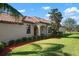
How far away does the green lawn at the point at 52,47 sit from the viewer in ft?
43.9

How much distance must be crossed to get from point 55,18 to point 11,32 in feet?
10.6

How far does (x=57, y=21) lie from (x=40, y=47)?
5.71 feet

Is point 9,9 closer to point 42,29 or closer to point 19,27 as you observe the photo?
point 42,29

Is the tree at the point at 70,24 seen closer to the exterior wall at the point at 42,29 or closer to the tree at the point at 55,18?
the tree at the point at 55,18

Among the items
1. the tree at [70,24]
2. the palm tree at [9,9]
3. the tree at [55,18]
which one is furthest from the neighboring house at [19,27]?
the palm tree at [9,9]

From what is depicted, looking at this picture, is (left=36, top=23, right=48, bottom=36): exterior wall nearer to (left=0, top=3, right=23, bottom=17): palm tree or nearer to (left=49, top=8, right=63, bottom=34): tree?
(left=49, top=8, right=63, bottom=34): tree

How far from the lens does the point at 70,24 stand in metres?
14.1

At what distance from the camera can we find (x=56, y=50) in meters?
13.6

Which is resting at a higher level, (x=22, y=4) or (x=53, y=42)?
(x=22, y=4)

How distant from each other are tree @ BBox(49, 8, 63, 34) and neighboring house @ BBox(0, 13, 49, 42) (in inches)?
15.3

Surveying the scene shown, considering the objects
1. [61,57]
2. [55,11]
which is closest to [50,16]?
[55,11]

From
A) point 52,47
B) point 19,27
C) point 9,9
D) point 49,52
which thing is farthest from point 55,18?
point 19,27

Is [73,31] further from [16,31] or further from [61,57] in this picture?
[16,31]

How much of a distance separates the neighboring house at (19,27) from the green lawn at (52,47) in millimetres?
1159
